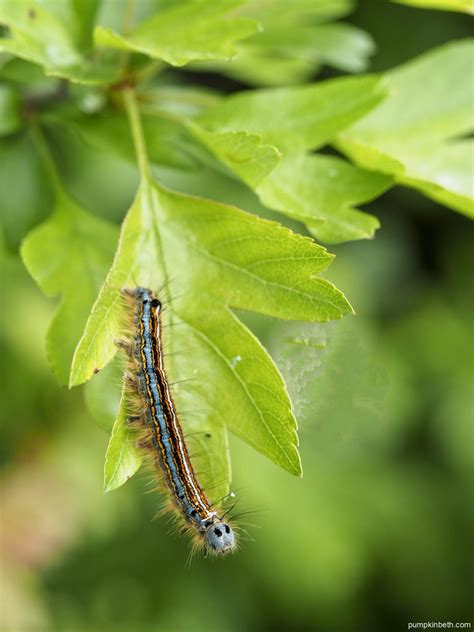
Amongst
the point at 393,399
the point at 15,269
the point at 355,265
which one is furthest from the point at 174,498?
the point at 355,265

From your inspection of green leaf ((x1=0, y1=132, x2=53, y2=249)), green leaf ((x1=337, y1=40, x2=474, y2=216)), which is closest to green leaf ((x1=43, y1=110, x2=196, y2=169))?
green leaf ((x1=0, y1=132, x2=53, y2=249))

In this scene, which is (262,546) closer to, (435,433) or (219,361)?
(435,433)

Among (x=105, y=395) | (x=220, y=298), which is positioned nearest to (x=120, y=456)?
(x=105, y=395)

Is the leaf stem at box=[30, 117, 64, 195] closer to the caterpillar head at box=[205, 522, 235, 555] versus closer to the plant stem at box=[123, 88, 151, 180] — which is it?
the plant stem at box=[123, 88, 151, 180]

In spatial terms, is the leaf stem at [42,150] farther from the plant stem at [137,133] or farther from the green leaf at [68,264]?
the plant stem at [137,133]

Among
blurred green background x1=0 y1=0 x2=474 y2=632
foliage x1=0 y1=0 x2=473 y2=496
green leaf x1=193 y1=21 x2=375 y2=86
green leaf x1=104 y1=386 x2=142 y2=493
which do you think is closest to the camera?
green leaf x1=104 y1=386 x2=142 y2=493

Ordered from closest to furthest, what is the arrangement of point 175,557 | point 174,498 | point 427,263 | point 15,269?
point 174,498
point 15,269
point 175,557
point 427,263

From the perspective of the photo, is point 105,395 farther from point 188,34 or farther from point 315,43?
point 315,43
